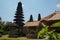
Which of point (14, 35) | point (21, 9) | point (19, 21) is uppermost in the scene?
point (21, 9)

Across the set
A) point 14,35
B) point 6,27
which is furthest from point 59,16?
point 6,27

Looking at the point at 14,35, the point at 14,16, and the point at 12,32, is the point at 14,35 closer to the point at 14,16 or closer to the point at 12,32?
the point at 12,32

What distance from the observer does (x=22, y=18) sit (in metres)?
53.0

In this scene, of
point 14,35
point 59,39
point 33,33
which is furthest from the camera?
point 14,35

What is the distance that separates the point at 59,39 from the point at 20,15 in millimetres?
47849

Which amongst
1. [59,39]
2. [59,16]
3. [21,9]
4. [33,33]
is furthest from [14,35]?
[59,39]

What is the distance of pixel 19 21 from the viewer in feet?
169

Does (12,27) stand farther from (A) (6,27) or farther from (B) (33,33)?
(A) (6,27)

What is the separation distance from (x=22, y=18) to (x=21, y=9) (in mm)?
3264

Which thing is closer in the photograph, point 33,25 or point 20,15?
point 33,25

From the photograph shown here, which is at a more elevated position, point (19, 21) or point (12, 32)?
point (19, 21)

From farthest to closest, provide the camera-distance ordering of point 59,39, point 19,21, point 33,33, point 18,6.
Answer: point 18,6 → point 19,21 → point 33,33 → point 59,39

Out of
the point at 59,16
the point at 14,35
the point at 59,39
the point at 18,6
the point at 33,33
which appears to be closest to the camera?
the point at 59,39

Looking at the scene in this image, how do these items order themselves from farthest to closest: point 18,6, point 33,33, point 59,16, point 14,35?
point 18,6, point 14,35, point 33,33, point 59,16
